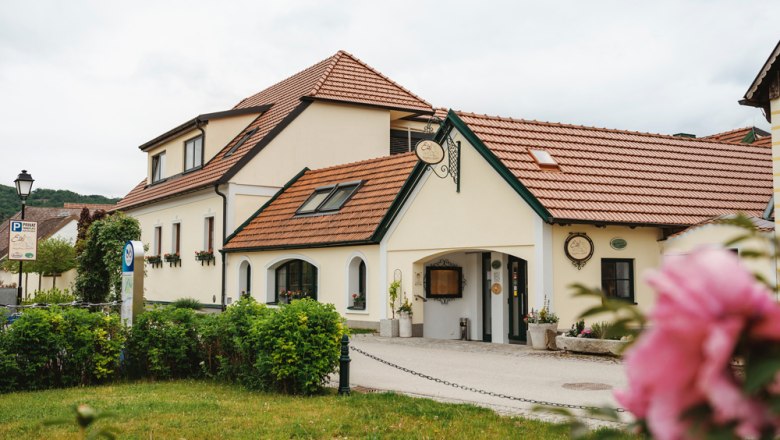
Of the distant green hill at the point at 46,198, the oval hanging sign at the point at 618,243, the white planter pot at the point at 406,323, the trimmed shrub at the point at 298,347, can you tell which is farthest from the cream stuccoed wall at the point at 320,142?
the distant green hill at the point at 46,198

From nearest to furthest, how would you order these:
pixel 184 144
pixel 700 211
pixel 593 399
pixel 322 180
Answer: pixel 593 399, pixel 700 211, pixel 322 180, pixel 184 144

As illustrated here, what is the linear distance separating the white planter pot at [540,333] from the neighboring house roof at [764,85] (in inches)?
233

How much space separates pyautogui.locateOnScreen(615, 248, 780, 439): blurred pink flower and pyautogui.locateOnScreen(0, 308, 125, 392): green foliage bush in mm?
12553

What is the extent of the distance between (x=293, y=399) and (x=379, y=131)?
21433 millimetres

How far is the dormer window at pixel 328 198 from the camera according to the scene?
82.5 feet

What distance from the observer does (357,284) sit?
23.5 meters

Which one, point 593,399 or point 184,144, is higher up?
point 184,144

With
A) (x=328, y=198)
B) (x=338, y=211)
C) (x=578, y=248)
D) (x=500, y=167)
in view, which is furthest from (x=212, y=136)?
(x=578, y=248)

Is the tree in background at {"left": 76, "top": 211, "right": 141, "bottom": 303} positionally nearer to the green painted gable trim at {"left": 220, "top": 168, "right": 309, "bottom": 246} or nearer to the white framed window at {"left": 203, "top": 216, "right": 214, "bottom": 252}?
the white framed window at {"left": 203, "top": 216, "right": 214, "bottom": 252}

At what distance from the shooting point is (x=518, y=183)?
18094mm

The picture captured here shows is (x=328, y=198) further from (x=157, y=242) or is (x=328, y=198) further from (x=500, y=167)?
(x=157, y=242)

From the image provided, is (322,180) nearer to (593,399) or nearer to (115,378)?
(115,378)

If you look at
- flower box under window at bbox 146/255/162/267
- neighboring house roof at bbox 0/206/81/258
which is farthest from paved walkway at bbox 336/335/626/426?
neighboring house roof at bbox 0/206/81/258

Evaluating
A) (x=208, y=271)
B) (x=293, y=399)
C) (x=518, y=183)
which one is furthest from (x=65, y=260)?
(x=293, y=399)
